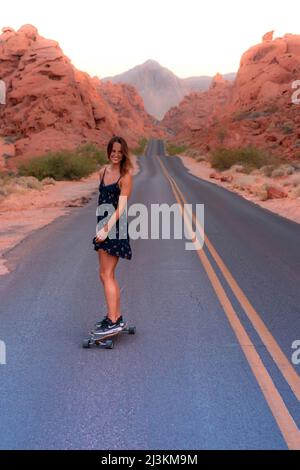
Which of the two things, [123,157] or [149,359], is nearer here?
[149,359]

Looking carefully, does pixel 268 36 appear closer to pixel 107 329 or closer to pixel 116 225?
pixel 116 225

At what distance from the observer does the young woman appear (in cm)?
587

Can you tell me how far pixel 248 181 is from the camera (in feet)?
115

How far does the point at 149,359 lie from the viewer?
5.46 meters

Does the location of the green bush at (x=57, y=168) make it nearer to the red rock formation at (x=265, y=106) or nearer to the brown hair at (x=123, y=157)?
the red rock formation at (x=265, y=106)

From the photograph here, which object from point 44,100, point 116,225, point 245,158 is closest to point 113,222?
point 116,225

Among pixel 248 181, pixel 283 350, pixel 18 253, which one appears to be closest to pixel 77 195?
pixel 248 181

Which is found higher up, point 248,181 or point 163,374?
point 163,374

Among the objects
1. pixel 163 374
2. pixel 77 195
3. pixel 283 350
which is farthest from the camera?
pixel 77 195

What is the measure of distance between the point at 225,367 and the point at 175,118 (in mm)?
186642

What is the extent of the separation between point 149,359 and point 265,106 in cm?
7933

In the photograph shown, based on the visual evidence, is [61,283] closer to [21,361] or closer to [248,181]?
[21,361]

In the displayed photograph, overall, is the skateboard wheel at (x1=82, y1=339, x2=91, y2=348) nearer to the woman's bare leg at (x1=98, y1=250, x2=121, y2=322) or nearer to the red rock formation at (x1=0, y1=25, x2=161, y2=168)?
the woman's bare leg at (x1=98, y1=250, x2=121, y2=322)

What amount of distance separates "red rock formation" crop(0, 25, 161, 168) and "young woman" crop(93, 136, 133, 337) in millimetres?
54625
